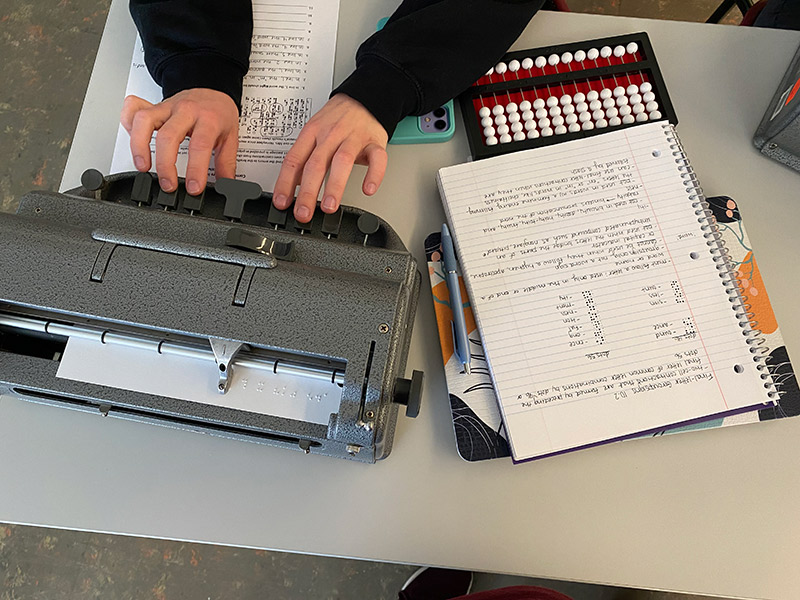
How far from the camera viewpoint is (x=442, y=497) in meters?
0.72

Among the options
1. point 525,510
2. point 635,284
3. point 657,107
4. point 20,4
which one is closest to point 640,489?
point 525,510

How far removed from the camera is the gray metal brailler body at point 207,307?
572 mm

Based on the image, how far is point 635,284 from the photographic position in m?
0.75

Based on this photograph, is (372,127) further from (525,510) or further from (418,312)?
(525,510)

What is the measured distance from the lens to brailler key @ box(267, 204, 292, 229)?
0.70m

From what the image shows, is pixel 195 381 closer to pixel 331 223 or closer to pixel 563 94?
pixel 331 223

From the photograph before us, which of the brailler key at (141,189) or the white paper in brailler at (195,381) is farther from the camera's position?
the brailler key at (141,189)

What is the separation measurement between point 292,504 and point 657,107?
2.51 feet

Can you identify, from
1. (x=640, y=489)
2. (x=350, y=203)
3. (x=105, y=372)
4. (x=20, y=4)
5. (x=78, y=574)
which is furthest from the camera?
(x=20, y=4)

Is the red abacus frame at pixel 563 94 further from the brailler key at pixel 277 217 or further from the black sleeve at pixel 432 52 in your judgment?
the brailler key at pixel 277 217

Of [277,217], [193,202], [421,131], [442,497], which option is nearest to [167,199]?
[193,202]

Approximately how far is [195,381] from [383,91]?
47 centimetres

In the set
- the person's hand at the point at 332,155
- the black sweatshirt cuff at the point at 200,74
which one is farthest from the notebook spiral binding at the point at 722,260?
the black sweatshirt cuff at the point at 200,74

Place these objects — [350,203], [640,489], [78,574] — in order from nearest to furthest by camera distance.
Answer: [640,489]
[350,203]
[78,574]
